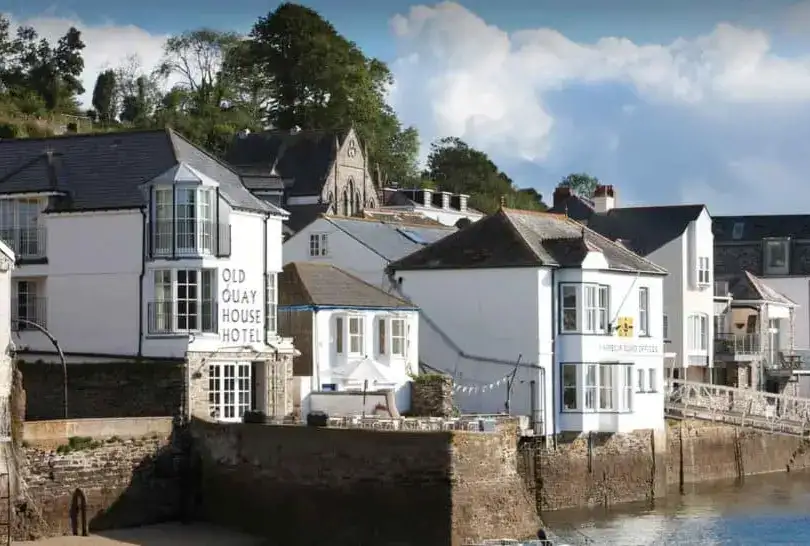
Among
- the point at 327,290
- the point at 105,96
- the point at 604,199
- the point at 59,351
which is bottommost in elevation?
the point at 59,351

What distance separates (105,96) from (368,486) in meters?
80.2

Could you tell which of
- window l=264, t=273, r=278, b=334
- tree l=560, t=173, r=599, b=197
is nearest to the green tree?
tree l=560, t=173, r=599, b=197

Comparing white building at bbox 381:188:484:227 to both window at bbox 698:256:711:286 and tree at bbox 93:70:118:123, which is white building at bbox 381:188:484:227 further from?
window at bbox 698:256:711:286

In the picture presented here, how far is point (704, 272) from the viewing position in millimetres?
73062

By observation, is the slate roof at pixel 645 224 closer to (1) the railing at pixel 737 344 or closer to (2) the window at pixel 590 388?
(1) the railing at pixel 737 344

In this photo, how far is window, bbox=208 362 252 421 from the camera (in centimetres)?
A: 4947

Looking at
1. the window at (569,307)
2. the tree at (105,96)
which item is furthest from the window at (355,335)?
the tree at (105,96)

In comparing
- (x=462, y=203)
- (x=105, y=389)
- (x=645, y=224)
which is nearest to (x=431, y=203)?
(x=462, y=203)

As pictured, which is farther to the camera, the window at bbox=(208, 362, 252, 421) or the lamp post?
the window at bbox=(208, 362, 252, 421)

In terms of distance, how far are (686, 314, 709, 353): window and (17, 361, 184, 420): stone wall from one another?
2918 centimetres

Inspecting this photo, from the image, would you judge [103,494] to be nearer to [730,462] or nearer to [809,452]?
[730,462]

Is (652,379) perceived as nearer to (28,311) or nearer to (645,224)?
(645,224)

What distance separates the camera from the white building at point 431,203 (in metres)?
106

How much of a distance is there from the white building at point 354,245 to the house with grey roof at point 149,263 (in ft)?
30.2
